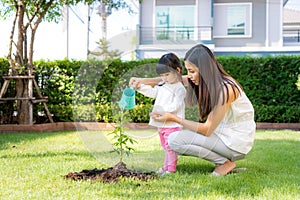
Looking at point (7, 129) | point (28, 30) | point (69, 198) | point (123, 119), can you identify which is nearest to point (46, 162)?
point (123, 119)

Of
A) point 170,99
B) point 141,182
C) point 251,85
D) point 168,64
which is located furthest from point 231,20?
point 141,182

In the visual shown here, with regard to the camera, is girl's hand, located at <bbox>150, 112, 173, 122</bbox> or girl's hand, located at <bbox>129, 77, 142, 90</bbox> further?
girl's hand, located at <bbox>129, 77, 142, 90</bbox>

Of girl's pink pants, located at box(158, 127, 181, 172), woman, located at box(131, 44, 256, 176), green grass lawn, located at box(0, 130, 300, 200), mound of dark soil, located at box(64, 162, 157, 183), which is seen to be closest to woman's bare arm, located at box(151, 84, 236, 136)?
woman, located at box(131, 44, 256, 176)

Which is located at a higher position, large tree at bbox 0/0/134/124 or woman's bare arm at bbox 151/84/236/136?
large tree at bbox 0/0/134/124

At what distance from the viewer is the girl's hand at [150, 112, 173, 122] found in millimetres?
2928

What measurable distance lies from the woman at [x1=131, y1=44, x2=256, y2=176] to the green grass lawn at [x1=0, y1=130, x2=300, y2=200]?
0.17m

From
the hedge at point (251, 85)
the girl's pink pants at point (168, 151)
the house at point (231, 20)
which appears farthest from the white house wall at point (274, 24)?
the girl's pink pants at point (168, 151)

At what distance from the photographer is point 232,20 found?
15.0 metres

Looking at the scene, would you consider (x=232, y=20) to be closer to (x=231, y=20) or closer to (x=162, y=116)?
(x=231, y=20)

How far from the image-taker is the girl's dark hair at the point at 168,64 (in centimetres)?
299

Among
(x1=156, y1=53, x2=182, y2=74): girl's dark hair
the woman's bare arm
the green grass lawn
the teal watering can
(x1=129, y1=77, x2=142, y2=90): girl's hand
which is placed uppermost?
(x1=156, y1=53, x2=182, y2=74): girl's dark hair

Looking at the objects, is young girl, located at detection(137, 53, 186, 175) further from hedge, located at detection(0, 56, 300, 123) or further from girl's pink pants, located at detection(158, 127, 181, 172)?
hedge, located at detection(0, 56, 300, 123)

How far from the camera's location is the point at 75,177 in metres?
3.14

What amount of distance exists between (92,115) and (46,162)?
3.38 ft
